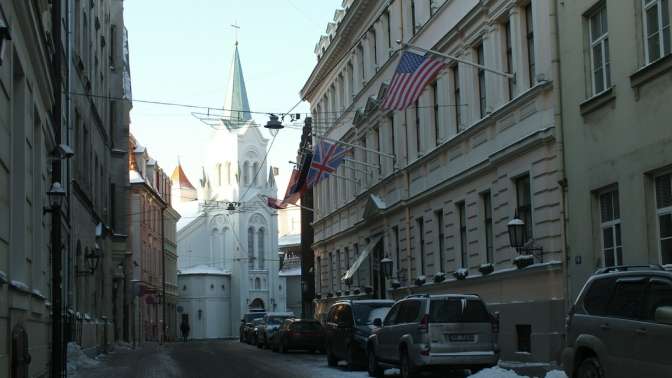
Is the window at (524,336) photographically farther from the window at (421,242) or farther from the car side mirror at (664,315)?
the car side mirror at (664,315)

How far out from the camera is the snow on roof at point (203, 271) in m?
103

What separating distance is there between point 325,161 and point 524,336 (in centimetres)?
1371

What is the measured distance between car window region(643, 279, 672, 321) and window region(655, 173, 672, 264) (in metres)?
6.08

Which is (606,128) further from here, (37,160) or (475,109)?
(37,160)

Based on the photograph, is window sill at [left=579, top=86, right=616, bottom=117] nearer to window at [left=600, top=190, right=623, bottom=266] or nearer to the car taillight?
window at [left=600, top=190, right=623, bottom=266]

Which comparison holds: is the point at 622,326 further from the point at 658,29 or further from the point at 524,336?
the point at 524,336

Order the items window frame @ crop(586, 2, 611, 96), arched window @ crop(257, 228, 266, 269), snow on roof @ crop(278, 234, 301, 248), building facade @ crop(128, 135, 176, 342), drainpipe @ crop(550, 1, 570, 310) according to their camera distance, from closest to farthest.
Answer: window frame @ crop(586, 2, 611, 96)
drainpipe @ crop(550, 1, 570, 310)
building facade @ crop(128, 135, 176, 342)
arched window @ crop(257, 228, 266, 269)
snow on roof @ crop(278, 234, 301, 248)

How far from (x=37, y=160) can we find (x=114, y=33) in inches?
1271

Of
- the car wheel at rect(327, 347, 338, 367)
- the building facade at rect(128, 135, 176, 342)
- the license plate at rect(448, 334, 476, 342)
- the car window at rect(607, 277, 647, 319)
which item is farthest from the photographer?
the building facade at rect(128, 135, 176, 342)

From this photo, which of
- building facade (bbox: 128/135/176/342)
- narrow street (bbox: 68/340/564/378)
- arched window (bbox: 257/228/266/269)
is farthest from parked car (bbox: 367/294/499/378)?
arched window (bbox: 257/228/266/269)

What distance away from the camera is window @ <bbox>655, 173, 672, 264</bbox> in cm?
1703

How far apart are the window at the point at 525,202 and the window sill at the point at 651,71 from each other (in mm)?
5481

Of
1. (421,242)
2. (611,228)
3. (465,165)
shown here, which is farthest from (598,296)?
(421,242)

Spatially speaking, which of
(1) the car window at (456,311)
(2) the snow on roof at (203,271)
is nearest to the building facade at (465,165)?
(1) the car window at (456,311)
